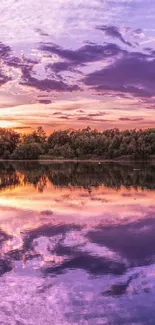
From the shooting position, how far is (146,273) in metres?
11.1

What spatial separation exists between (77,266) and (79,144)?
10954cm

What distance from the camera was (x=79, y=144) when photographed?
121m

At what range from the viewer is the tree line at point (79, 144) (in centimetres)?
10619

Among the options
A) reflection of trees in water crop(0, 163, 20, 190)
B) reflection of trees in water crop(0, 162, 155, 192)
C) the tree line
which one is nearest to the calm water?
reflection of trees in water crop(0, 162, 155, 192)

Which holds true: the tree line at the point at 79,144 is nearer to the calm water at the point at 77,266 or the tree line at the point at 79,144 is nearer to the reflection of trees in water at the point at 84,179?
the reflection of trees in water at the point at 84,179

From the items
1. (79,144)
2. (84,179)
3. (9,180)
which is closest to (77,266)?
(84,179)

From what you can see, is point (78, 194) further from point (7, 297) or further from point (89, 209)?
point (7, 297)

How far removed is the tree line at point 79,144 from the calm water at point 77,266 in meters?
85.0

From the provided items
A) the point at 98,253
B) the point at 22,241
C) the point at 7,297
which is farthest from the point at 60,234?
the point at 7,297

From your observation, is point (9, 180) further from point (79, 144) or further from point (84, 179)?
point (79, 144)

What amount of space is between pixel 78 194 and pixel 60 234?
13.3 m

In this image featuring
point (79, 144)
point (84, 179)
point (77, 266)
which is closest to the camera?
point (77, 266)

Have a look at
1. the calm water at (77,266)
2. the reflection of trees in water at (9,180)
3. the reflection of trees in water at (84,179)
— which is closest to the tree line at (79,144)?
the reflection of trees in water at (84,179)

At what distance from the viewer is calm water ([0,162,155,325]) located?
877 centimetres
